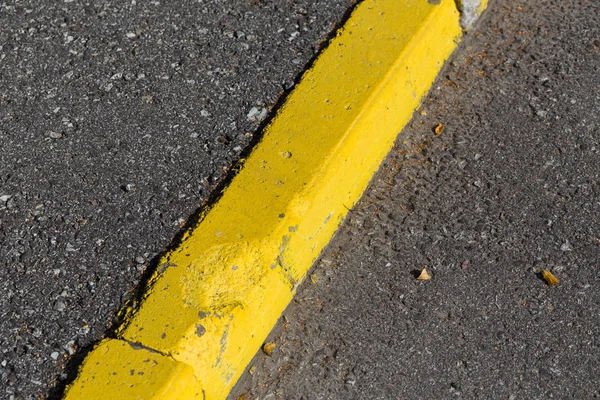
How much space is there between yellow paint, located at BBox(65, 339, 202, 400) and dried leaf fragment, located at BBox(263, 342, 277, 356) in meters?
0.28

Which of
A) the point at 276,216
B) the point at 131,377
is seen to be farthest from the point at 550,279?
the point at 131,377

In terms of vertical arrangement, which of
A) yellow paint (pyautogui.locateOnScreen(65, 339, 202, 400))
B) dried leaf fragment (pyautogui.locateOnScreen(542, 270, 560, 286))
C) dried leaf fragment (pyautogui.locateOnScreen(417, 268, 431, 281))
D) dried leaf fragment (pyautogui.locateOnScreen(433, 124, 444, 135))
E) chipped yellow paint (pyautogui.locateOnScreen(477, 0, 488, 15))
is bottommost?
dried leaf fragment (pyautogui.locateOnScreen(417, 268, 431, 281))

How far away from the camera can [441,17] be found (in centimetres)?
311

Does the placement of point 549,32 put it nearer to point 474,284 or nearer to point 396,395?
point 474,284

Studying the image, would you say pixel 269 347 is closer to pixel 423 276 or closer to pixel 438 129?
pixel 423 276

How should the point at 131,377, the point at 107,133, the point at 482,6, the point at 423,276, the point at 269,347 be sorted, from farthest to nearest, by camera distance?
1. the point at 482,6
2. the point at 107,133
3. the point at 423,276
4. the point at 269,347
5. the point at 131,377

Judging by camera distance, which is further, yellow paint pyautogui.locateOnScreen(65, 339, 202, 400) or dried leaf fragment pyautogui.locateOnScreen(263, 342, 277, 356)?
dried leaf fragment pyautogui.locateOnScreen(263, 342, 277, 356)

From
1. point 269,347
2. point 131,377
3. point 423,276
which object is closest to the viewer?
point 131,377

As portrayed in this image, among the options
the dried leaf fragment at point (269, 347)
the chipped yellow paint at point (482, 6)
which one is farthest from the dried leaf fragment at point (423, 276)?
the chipped yellow paint at point (482, 6)

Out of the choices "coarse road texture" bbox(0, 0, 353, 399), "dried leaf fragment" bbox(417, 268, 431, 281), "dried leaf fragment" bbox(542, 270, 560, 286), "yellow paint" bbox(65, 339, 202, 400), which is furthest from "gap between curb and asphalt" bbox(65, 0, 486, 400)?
"dried leaf fragment" bbox(542, 270, 560, 286)

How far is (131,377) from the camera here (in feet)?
6.87

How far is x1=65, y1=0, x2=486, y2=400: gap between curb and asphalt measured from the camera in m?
2.15

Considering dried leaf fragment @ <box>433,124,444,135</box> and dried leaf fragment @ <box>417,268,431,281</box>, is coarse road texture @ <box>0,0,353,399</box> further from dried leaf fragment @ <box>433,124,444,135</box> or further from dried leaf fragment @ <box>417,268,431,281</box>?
dried leaf fragment @ <box>417,268,431,281</box>

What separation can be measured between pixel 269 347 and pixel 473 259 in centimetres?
73
